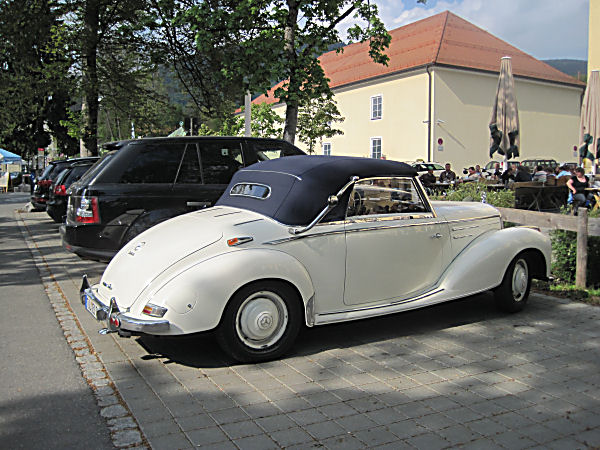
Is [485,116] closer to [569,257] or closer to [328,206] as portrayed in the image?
[569,257]

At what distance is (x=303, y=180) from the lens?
5.26 metres

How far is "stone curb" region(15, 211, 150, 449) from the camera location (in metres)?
3.54

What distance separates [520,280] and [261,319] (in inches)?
124

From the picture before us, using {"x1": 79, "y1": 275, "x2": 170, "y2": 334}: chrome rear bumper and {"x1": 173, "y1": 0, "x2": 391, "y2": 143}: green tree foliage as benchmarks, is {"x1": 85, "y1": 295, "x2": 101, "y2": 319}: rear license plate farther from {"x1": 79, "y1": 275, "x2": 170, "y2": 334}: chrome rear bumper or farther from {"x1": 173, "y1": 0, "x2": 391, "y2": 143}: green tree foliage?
{"x1": 173, "y1": 0, "x2": 391, "y2": 143}: green tree foliage

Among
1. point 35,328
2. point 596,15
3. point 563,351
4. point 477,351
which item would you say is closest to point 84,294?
point 35,328

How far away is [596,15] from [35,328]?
32.6m

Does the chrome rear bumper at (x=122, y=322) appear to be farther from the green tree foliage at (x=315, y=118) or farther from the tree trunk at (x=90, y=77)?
the green tree foliage at (x=315, y=118)

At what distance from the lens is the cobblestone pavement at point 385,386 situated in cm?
354

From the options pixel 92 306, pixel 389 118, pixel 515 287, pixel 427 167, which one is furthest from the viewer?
pixel 389 118

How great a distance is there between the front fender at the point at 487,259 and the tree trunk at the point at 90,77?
16014mm

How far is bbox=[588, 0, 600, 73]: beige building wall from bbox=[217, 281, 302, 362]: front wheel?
3069 cm

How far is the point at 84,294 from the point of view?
5363 mm

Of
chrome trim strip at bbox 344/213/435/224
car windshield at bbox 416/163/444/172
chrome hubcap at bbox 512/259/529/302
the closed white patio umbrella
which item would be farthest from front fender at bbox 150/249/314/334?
car windshield at bbox 416/163/444/172

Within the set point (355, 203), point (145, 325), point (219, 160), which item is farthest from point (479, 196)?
point (145, 325)
